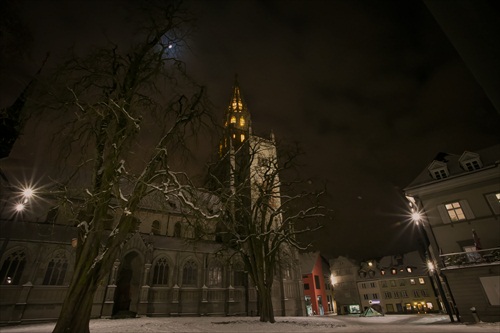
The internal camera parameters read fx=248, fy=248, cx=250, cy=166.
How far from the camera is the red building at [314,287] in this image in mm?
50531

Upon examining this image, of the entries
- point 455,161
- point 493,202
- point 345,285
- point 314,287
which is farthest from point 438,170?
point 345,285

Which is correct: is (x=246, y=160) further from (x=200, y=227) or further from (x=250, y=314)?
(x=250, y=314)

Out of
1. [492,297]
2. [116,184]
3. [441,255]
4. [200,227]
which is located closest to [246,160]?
[200,227]

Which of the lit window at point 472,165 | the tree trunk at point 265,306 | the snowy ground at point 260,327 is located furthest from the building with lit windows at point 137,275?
the lit window at point 472,165

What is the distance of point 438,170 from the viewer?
858 inches

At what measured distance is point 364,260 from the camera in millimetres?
63844

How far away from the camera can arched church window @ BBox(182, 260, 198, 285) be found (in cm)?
3000

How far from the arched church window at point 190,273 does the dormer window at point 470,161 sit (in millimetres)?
29674

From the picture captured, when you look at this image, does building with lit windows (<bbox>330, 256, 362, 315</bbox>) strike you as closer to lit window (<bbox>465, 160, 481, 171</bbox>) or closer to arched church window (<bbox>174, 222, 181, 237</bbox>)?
arched church window (<bbox>174, 222, 181, 237</bbox>)

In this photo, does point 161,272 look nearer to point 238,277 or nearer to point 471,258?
point 238,277

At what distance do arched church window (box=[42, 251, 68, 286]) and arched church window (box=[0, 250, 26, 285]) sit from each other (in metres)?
1.93

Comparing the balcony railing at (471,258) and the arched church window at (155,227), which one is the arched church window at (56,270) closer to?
the arched church window at (155,227)

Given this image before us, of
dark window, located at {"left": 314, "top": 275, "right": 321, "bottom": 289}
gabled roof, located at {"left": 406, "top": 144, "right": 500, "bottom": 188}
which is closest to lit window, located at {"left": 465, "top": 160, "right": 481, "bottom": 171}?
gabled roof, located at {"left": 406, "top": 144, "right": 500, "bottom": 188}

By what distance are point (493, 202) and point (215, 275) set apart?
28794 millimetres
